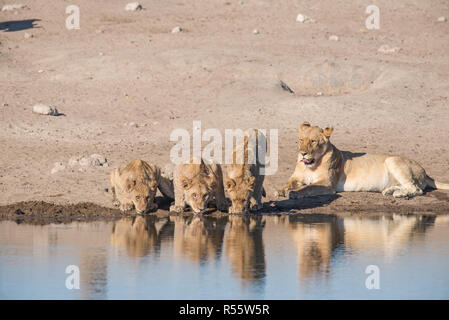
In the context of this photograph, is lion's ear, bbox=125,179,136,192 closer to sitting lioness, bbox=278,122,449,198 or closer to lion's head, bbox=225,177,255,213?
lion's head, bbox=225,177,255,213

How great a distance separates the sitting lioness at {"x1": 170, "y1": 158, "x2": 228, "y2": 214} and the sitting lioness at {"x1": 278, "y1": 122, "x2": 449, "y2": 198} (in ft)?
7.35

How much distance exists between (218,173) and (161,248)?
10.2ft

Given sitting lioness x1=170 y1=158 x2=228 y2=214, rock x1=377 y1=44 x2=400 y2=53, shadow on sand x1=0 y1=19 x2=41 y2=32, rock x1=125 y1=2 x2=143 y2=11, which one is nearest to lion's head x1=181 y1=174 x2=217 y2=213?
sitting lioness x1=170 y1=158 x2=228 y2=214

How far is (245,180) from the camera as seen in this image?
14609mm

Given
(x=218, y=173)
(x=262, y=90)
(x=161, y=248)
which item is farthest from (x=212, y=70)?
(x=161, y=248)

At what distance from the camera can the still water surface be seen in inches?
390

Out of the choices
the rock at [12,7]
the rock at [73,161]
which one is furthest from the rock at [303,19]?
the rock at [73,161]

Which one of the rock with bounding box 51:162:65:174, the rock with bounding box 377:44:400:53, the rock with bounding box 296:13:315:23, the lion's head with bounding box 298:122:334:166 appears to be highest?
the rock with bounding box 296:13:315:23

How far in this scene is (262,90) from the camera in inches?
949

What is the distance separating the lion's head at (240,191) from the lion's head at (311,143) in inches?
96.5

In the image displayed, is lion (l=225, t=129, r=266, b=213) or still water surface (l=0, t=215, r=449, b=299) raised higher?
lion (l=225, t=129, r=266, b=213)

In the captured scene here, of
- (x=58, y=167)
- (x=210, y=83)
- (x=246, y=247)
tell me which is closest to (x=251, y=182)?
(x=246, y=247)

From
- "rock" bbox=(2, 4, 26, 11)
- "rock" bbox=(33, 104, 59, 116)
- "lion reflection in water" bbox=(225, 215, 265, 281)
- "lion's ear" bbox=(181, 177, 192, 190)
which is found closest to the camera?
"lion reflection in water" bbox=(225, 215, 265, 281)

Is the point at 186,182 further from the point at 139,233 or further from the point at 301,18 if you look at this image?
the point at 301,18
